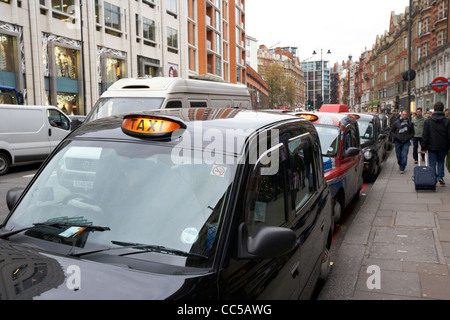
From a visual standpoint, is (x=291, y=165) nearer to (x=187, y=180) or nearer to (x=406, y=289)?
(x=187, y=180)

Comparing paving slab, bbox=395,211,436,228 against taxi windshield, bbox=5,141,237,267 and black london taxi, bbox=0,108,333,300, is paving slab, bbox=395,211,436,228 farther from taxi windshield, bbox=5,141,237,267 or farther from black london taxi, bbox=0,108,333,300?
taxi windshield, bbox=5,141,237,267

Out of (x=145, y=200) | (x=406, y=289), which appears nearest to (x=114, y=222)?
(x=145, y=200)

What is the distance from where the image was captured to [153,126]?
7.97 ft

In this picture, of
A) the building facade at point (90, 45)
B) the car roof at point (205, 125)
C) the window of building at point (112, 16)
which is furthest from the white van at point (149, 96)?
the window of building at point (112, 16)

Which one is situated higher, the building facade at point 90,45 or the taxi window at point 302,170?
the building facade at point 90,45

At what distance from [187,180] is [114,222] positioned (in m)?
0.46

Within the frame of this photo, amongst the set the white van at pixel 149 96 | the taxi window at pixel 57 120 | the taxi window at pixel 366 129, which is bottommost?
the taxi window at pixel 366 129

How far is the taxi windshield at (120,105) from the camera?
1062 cm

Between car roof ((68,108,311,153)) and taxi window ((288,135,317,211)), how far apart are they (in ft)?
0.86

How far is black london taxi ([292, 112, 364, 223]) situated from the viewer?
6432mm

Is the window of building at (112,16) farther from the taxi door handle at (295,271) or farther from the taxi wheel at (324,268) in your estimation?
the taxi door handle at (295,271)

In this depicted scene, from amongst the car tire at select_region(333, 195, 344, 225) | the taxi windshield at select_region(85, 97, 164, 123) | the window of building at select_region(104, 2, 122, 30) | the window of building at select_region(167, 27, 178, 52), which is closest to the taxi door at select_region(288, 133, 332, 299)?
the car tire at select_region(333, 195, 344, 225)

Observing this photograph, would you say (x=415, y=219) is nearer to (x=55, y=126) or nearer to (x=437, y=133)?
(x=437, y=133)

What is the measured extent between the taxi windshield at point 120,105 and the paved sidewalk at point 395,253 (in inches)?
230
